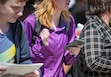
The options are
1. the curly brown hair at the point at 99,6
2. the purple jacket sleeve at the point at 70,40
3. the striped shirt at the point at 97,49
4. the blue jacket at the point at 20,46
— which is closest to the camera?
the blue jacket at the point at 20,46

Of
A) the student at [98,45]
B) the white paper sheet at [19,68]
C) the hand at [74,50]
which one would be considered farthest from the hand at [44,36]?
the white paper sheet at [19,68]

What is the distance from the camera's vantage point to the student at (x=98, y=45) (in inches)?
131

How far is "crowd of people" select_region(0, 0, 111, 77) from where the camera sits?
3098 millimetres

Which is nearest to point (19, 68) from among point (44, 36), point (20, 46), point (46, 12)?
point (20, 46)

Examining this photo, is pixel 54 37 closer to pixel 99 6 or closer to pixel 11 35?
pixel 99 6

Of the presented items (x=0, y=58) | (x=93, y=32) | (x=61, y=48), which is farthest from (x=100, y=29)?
(x=0, y=58)

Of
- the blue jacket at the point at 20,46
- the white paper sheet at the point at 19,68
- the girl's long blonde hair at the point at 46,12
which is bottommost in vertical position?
the white paper sheet at the point at 19,68

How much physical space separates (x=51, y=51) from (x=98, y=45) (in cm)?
61

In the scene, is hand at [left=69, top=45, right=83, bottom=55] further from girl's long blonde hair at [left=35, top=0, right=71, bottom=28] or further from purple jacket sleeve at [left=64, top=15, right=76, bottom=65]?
girl's long blonde hair at [left=35, top=0, right=71, bottom=28]

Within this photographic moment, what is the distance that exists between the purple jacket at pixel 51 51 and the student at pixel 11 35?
547mm

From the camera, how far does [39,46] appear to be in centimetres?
379

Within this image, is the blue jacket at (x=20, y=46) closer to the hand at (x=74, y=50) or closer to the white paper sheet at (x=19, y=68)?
the white paper sheet at (x=19, y=68)

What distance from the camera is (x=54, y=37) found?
384 cm

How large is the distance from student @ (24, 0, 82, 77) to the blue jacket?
511 mm
